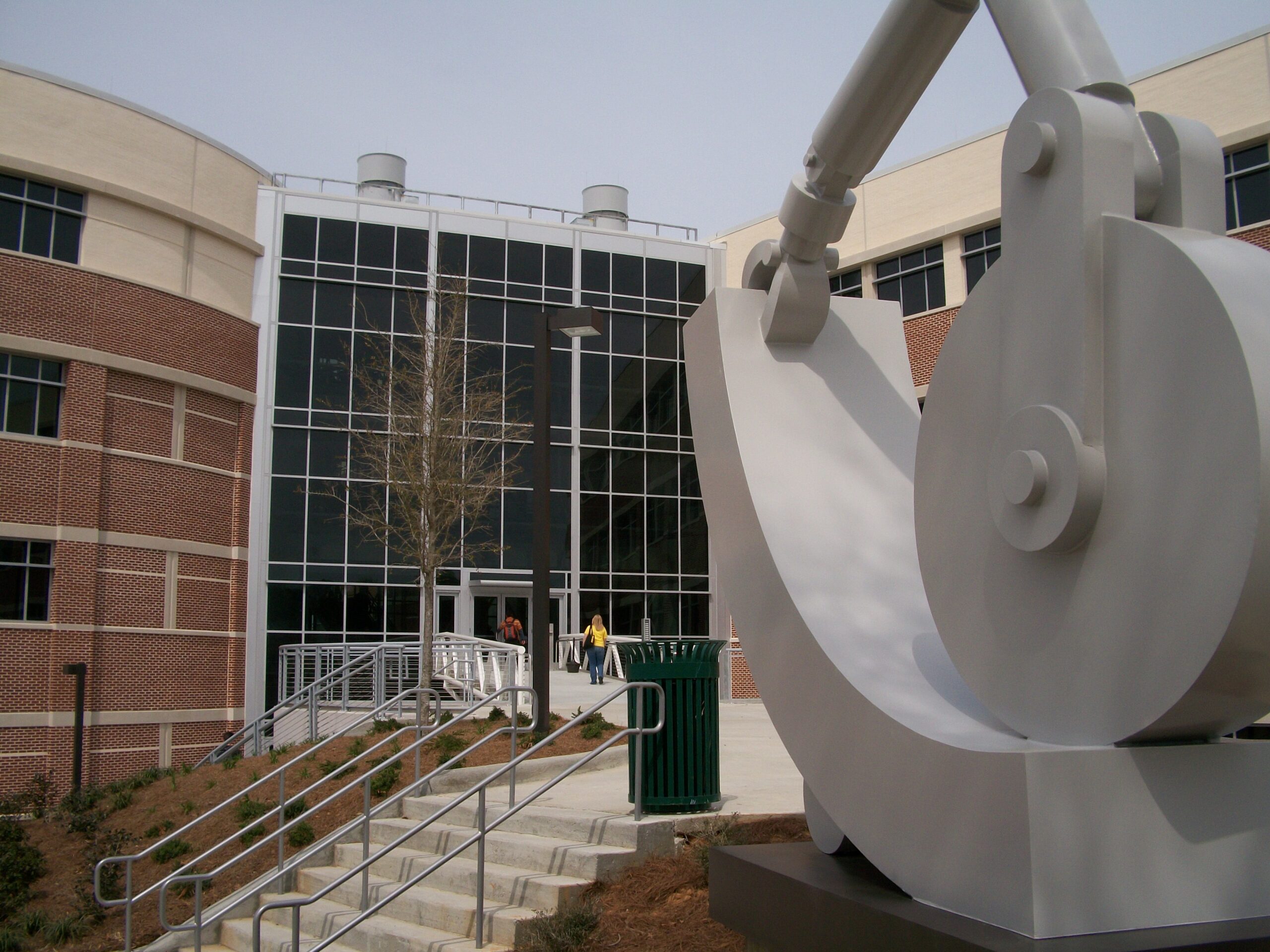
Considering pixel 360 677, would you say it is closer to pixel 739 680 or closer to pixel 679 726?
pixel 739 680

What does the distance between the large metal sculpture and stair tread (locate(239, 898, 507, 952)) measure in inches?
134

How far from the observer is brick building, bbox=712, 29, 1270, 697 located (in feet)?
74.8

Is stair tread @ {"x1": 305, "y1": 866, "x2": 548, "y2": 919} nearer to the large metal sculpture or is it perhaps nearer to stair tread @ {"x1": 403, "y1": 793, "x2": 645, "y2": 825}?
stair tread @ {"x1": 403, "y1": 793, "x2": 645, "y2": 825}

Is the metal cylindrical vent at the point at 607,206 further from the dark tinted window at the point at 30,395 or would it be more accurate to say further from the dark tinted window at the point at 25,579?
the dark tinted window at the point at 25,579

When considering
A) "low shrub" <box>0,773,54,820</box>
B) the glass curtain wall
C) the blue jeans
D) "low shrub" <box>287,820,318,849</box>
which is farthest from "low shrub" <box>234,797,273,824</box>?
the glass curtain wall

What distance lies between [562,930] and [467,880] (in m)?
1.79

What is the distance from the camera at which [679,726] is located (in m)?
8.18

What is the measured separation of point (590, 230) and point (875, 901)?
32.4m

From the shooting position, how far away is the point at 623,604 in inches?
1303

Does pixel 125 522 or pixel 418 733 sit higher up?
pixel 125 522

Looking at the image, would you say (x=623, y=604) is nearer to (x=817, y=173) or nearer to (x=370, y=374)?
(x=370, y=374)

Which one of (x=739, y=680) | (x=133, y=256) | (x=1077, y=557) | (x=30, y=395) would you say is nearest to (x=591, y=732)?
(x=1077, y=557)

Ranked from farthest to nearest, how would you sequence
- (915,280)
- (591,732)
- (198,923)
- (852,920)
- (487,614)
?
(487,614)
(915,280)
(591,732)
(198,923)
(852,920)

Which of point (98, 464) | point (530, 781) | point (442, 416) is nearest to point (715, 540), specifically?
point (530, 781)
